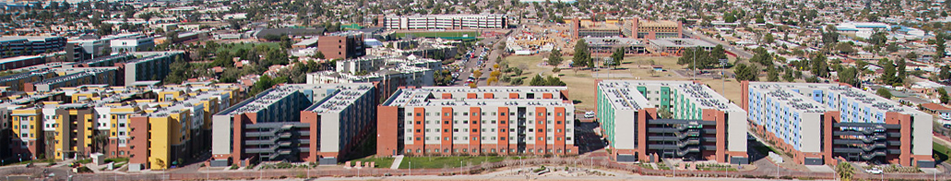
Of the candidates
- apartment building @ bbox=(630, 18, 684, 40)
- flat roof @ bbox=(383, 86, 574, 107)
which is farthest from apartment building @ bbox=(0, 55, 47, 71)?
apartment building @ bbox=(630, 18, 684, 40)

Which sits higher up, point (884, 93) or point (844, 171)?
point (884, 93)

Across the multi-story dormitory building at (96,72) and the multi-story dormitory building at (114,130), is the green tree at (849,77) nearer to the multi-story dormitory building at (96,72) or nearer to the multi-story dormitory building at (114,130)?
the multi-story dormitory building at (114,130)

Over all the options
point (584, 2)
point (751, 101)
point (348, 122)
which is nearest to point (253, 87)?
point (348, 122)

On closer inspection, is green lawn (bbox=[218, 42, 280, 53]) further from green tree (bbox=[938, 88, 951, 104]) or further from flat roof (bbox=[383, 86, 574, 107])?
green tree (bbox=[938, 88, 951, 104])

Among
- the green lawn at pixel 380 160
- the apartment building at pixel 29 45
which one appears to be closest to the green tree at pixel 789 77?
the green lawn at pixel 380 160

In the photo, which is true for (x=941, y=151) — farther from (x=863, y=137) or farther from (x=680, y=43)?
(x=680, y=43)

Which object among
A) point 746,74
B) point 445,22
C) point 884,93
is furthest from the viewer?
point 445,22

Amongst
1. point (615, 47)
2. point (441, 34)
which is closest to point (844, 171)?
point (615, 47)
